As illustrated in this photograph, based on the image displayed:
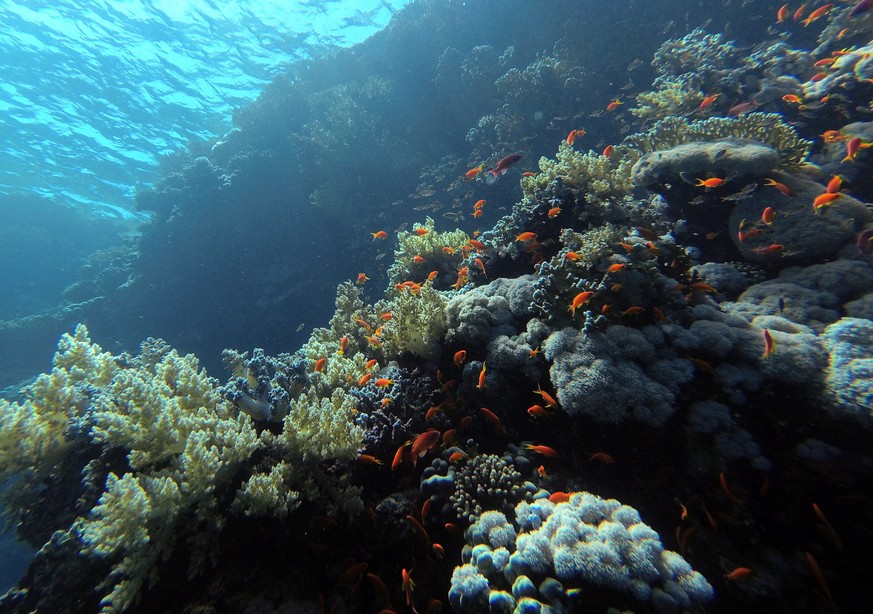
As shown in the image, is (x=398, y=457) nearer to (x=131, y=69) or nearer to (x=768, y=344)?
(x=768, y=344)

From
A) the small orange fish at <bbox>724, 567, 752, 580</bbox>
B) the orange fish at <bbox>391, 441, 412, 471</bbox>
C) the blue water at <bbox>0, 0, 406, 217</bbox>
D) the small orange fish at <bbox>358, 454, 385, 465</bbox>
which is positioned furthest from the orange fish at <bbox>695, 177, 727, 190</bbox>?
the blue water at <bbox>0, 0, 406, 217</bbox>

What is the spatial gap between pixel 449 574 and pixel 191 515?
2513mm

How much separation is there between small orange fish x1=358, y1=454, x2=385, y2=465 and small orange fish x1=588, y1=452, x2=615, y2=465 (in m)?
2.30

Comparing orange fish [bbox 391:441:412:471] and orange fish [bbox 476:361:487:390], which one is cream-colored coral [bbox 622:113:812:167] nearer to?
orange fish [bbox 476:361:487:390]

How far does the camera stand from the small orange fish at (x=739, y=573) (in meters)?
2.67

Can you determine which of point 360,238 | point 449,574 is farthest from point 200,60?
point 449,574

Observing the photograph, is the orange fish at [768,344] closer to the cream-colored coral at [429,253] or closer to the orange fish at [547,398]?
the orange fish at [547,398]

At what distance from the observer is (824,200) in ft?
14.8

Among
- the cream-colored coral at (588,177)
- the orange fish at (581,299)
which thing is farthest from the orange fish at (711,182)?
the orange fish at (581,299)

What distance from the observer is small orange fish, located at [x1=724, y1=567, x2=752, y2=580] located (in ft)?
8.75

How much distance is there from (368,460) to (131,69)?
2658 cm

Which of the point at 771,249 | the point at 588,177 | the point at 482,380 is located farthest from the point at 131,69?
the point at 771,249

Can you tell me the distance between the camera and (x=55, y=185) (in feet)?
88.5

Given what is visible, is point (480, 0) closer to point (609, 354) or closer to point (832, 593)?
point (609, 354)
